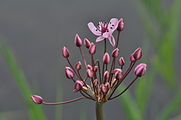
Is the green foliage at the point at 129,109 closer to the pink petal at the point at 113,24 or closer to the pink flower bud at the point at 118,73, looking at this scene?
the pink petal at the point at 113,24

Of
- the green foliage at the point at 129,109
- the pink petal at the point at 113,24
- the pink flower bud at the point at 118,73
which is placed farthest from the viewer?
the green foliage at the point at 129,109

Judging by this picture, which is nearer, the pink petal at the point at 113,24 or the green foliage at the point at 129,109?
the pink petal at the point at 113,24

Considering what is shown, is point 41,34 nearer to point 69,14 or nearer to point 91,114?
point 69,14

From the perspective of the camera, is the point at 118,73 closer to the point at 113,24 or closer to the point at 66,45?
the point at 113,24

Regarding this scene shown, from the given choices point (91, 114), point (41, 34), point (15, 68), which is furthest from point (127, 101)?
point (41, 34)

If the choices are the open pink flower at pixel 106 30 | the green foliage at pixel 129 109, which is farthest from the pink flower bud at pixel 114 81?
the green foliage at pixel 129 109

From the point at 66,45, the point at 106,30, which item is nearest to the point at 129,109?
the point at 106,30
